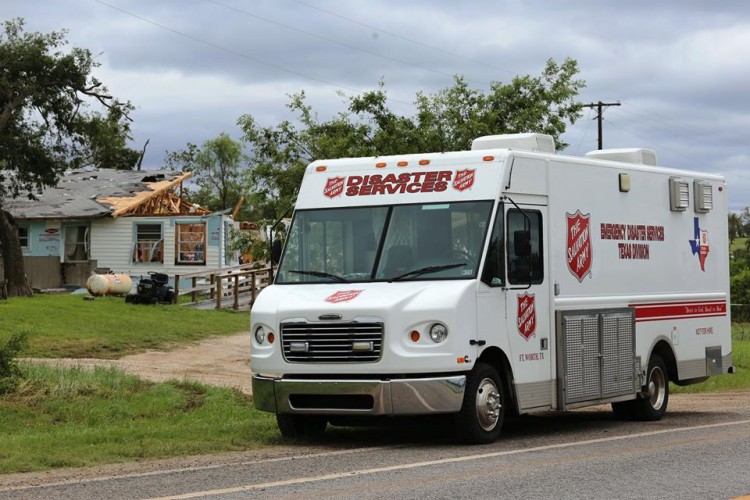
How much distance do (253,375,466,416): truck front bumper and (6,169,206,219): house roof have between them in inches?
1248

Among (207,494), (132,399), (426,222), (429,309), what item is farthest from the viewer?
(132,399)

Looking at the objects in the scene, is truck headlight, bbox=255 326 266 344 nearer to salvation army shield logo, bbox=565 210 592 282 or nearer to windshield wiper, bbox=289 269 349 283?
windshield wiper, bbox=289 269 349 283

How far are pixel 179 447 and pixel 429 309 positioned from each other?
109 inches

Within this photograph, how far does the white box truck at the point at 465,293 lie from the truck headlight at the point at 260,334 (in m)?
0.02

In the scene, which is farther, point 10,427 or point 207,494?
point 10,427

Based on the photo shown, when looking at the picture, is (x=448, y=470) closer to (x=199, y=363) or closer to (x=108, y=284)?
(x=199, y=363)

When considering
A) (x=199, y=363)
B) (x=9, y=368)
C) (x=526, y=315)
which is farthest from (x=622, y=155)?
(x=199, y=363)

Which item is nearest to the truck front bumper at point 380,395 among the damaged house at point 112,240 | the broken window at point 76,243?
the damaged house at point 112,240

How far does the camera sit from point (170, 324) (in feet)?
97.1

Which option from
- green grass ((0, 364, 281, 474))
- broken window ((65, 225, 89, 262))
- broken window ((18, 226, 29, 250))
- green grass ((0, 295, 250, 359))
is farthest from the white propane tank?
green grass ((0, 364, 281, 474))

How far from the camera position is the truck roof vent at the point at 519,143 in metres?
13.8

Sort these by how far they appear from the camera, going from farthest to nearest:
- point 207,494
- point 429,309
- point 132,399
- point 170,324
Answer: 1. point 170,324
2. point 132,399
3. point 429,309
4. point 207,494

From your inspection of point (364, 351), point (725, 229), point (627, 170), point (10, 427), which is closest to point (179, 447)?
point (364, 351)

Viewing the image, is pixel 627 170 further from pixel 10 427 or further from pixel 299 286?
pixel 10 427
